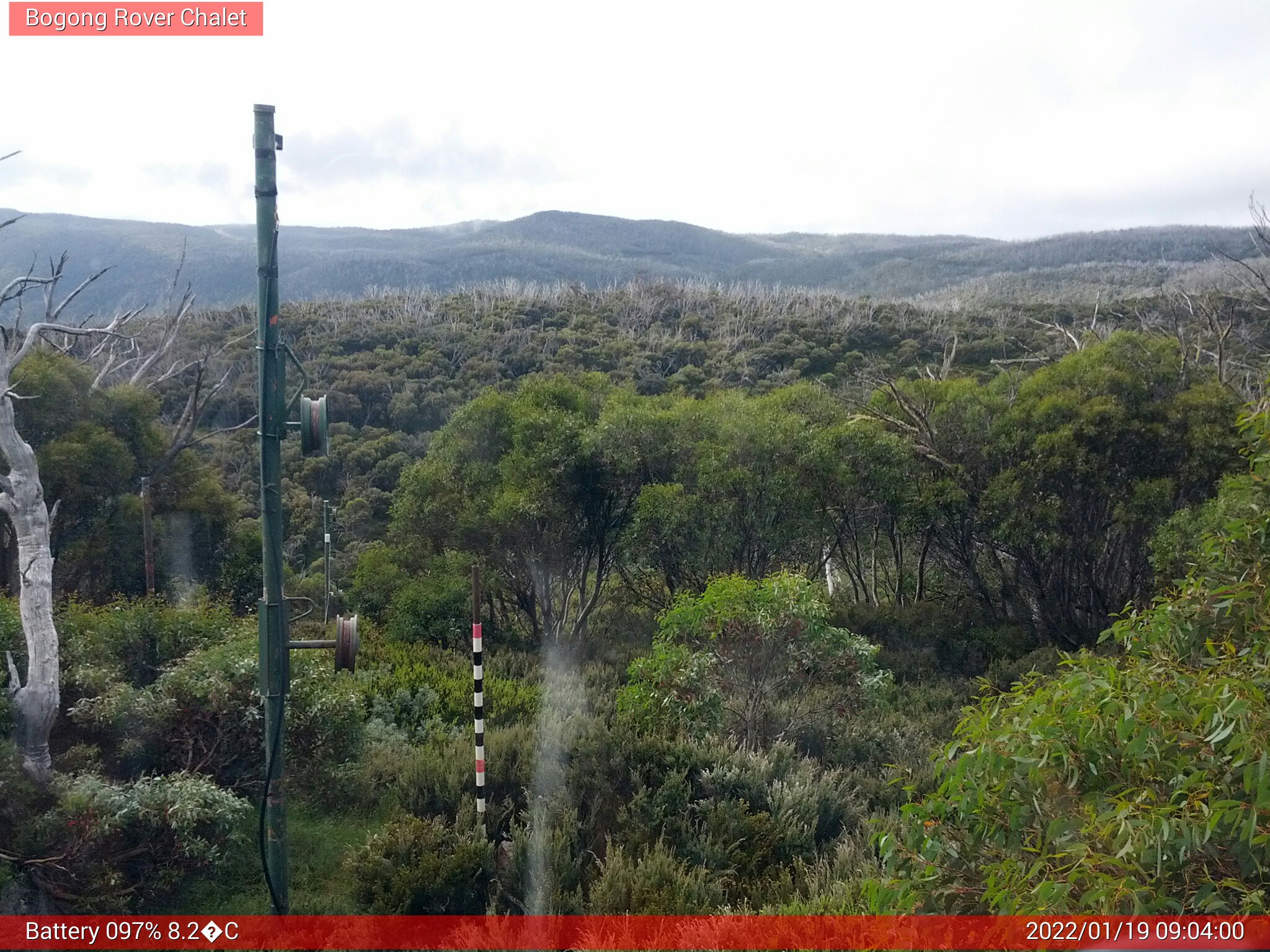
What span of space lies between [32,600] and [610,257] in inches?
2979

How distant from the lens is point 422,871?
522cm

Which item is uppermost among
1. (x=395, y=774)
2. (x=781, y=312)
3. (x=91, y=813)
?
(x=781, y=312)

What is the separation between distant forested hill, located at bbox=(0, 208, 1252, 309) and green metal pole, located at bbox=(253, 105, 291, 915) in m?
30.5

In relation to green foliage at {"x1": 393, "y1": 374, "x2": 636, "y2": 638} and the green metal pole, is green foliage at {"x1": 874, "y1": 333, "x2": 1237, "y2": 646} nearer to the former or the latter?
green foliage at {"x1": 393, "y1": 374, "x2": 636, "y2": 638}

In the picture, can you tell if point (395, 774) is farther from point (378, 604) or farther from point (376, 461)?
point (376, 461)

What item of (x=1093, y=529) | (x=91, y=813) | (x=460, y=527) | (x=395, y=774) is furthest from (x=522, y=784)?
(x=1093, y=529)

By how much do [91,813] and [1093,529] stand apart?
44.6ft

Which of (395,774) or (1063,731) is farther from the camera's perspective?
(395,774)

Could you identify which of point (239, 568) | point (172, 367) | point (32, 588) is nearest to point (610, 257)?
point (172, 367)

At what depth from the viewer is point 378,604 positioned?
13.6 metres

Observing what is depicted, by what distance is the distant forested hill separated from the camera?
1881 inches

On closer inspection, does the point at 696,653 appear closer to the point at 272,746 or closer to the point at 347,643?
the point at 347,643

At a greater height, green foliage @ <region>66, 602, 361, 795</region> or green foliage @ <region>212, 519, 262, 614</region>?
green foliage @ <region>66, 602, 361, 795</region>

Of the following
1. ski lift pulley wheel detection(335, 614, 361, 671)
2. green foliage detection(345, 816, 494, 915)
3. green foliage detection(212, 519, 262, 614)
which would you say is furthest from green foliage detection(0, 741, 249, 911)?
green foliage detection(212, 519, 262, 614)
